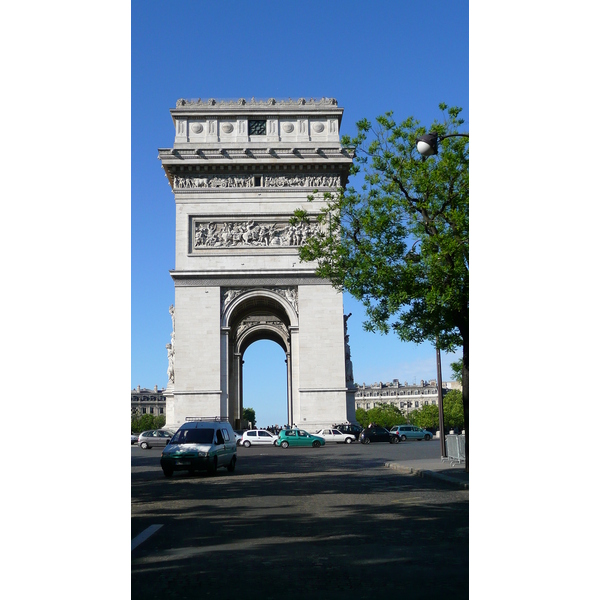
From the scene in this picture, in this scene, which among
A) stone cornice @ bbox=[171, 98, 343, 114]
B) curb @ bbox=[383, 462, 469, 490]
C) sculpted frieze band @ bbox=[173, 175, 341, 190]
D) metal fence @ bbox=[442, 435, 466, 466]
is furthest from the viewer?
stone cornice @ bbox=[171, 98, 343, 114]

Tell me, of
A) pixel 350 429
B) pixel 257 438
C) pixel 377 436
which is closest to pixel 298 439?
pixel 350 429

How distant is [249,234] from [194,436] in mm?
21277

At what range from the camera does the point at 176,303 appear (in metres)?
39.4

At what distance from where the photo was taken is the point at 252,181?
4122 cm

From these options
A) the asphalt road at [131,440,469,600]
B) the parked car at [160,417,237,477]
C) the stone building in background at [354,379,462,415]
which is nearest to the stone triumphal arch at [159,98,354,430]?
the parked car at [160,417,237,477]

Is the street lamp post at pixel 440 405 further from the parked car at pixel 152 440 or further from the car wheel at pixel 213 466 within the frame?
the parked car at pixel 152 440

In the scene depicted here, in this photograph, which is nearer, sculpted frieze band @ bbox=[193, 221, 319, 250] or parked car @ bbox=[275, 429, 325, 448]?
parked car @ bbox=[275, 429, 325, 448]

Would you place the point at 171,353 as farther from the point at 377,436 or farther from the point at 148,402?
the point at 148,402

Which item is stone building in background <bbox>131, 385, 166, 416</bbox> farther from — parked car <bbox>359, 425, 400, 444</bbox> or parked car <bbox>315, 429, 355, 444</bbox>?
parked car <bbox>315, 429, 355, 444</bbox>

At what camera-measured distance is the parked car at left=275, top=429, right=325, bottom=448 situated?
36500 millimetres

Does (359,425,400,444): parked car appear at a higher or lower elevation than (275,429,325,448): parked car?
lower

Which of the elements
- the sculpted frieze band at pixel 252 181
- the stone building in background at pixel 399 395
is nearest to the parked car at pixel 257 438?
the sculpted frieze band at pixel 252 181
